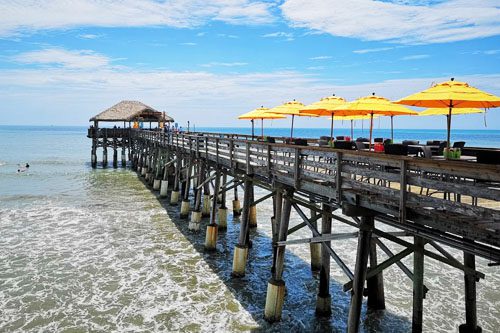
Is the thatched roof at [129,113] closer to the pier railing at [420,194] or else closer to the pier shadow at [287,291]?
the pier shadow at [287,291]

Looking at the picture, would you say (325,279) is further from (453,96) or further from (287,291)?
(453,96)

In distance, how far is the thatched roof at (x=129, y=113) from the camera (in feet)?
128

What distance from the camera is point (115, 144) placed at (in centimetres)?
4272

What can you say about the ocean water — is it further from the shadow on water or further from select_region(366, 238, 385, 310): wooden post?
select_region(366, 238, 385, 310): wooden post

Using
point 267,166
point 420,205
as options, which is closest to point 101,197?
point 267,166

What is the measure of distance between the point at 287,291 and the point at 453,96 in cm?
633

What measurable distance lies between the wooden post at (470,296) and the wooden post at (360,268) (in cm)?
227

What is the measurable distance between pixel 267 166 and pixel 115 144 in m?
36.4

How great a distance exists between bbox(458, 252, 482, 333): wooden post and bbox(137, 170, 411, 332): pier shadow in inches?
52.5

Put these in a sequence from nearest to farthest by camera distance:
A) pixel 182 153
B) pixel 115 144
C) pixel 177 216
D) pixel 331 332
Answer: pixel 331 332, pixel 177 216, pixel 182 153, pixel 115 144

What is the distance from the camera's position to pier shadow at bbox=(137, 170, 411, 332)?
8797 mm

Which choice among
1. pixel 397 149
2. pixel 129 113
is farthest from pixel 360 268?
pixel 129 113

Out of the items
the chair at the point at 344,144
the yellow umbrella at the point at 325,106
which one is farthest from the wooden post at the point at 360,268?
the yellow umbrella at the point at 325,106

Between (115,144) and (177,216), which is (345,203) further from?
(115,144)
